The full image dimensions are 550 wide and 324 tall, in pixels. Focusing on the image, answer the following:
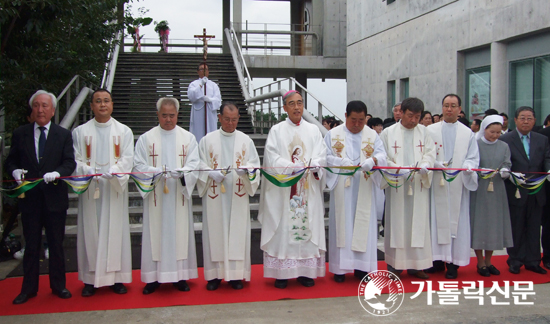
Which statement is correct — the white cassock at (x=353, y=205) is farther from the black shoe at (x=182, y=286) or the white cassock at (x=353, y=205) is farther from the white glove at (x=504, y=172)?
the black shoe at (x=182, y=286)

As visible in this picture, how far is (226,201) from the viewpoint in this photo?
534cm

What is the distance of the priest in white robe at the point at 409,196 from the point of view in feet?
18.2

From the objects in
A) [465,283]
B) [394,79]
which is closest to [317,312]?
[465,283]

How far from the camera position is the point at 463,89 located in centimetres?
1309

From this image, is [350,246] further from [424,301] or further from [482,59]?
[482,59]

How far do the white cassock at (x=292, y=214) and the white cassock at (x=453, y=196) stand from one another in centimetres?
130

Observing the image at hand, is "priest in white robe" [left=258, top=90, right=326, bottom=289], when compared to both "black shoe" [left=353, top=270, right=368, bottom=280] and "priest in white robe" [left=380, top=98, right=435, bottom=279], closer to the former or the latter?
"black shoe" [left=353, top=270, right=368, bottom=280]

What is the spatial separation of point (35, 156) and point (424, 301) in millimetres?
3840

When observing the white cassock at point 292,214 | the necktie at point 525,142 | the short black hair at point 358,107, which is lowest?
the white cassock at point 292,214

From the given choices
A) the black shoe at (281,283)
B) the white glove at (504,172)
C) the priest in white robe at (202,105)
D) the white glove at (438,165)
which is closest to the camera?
the black shoe at (281,283)

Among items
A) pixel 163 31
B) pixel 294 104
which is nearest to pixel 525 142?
pixel 294 104

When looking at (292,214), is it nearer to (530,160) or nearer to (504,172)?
(504,172)

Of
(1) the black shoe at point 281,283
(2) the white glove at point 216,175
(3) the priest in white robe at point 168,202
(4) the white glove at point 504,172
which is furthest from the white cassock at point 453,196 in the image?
(3) the priest in white robe at point 168,202

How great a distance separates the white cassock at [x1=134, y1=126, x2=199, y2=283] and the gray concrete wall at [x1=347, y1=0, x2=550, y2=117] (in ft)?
26.9
